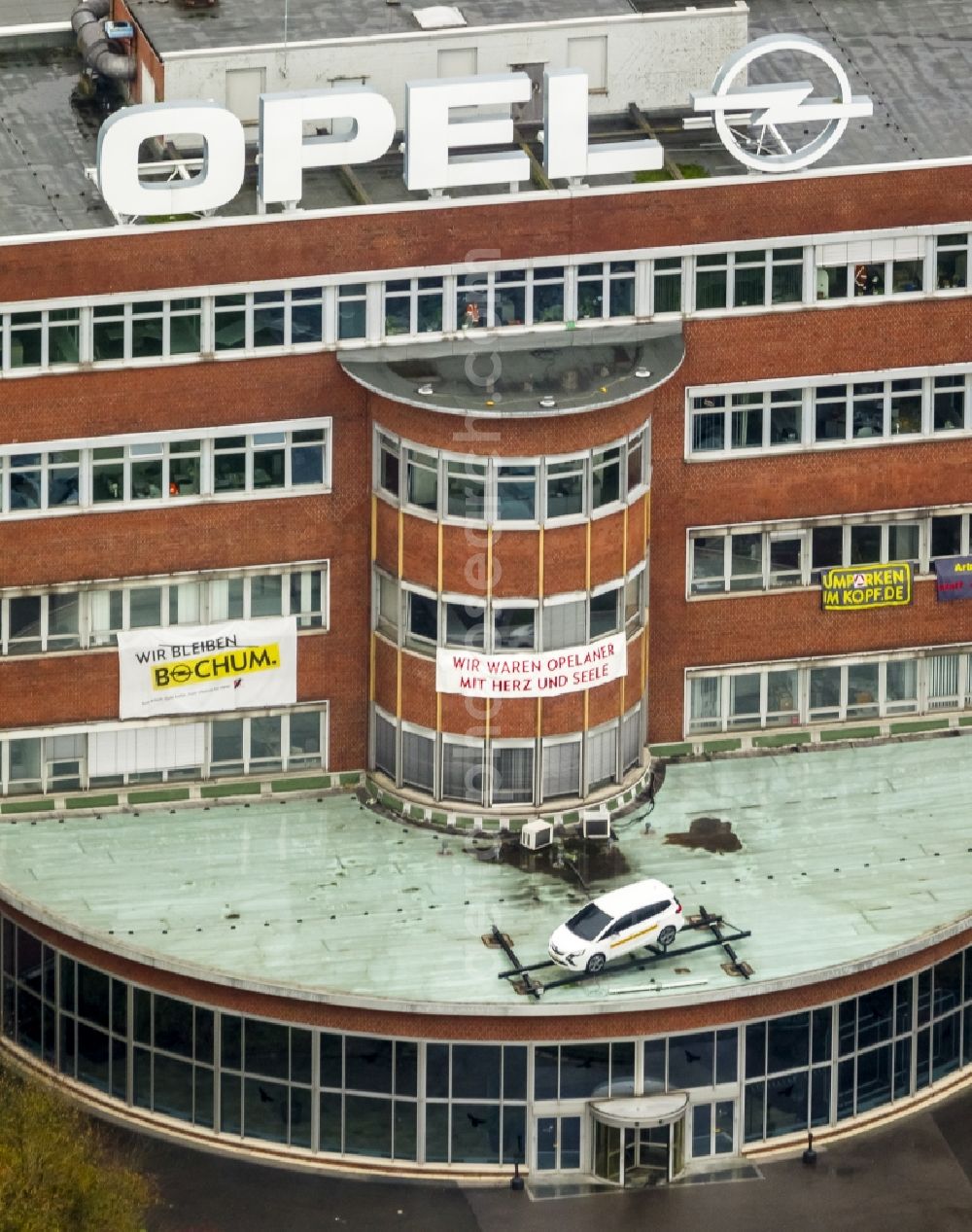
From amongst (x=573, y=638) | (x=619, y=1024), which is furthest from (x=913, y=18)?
(x=619, y=1024)

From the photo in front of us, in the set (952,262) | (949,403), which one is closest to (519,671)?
(949,403)

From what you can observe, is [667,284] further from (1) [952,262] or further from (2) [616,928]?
(2) [616,928]

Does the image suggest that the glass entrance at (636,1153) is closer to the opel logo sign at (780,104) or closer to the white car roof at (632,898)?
the white car roof at (632,898)

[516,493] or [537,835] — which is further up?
[516,493]

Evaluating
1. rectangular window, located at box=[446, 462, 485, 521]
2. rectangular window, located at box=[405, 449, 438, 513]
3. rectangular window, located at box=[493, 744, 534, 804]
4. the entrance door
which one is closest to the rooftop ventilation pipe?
rectangular window, located at box=[405, 449, 438, 513]

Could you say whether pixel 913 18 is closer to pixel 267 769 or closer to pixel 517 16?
pixel 517 16
